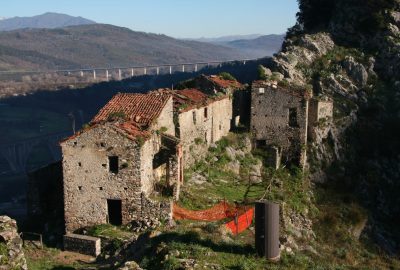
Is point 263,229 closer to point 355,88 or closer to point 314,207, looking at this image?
point 314,207

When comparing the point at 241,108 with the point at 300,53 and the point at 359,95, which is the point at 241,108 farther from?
the point at 359,95

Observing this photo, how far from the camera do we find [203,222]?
23484 mm

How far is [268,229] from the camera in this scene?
651 inches

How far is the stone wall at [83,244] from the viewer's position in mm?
22516

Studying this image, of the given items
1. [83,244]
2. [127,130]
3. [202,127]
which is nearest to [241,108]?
[202,127]

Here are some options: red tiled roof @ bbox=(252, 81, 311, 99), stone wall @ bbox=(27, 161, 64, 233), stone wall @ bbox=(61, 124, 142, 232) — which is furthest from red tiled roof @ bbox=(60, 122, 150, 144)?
red tiled roof @ bbox=(252, 81, 311, 99)

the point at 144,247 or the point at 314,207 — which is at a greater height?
the point at 144,247

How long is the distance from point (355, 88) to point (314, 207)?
1297 cm

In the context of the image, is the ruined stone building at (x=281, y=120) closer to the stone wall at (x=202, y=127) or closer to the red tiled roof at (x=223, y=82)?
the stone wall at (x=202, y=127)

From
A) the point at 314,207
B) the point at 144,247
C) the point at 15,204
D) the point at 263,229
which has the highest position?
the point at 263,229

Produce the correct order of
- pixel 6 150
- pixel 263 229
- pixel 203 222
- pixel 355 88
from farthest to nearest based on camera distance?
pixel 6 150, pixel 355 88, pixel 203 222, pixel 263 229

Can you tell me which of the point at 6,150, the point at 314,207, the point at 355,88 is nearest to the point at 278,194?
the point at 314,207

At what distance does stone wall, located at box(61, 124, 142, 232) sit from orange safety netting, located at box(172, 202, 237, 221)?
2019 mm

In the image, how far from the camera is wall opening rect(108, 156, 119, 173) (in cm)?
2355
